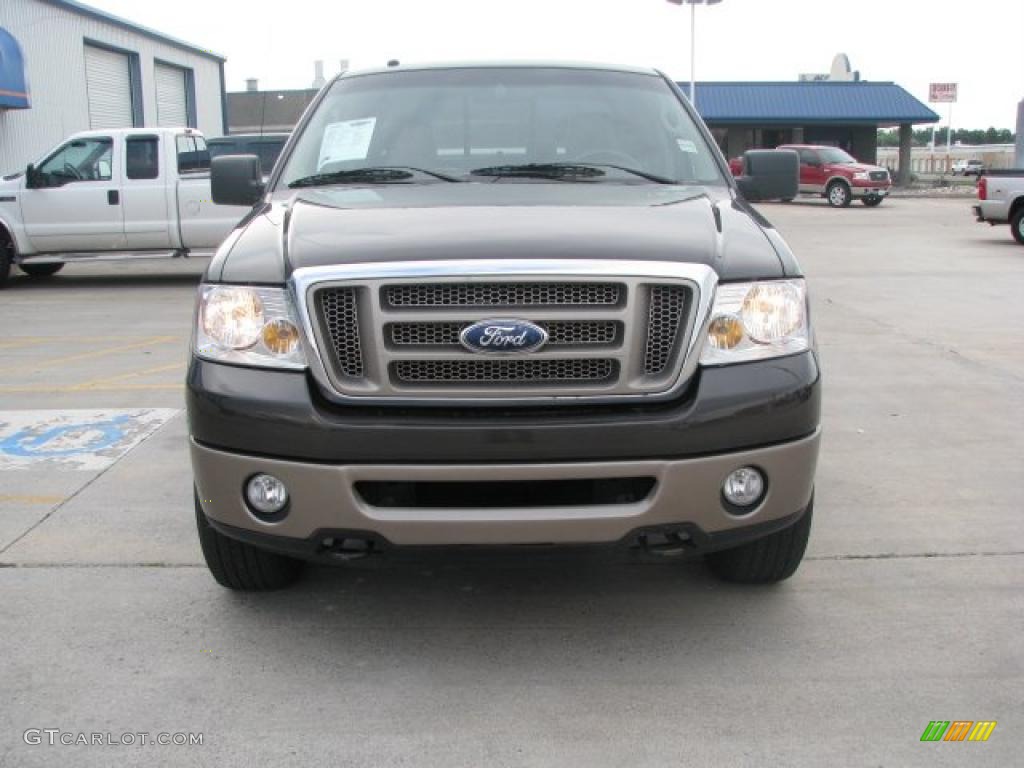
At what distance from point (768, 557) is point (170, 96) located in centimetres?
2713

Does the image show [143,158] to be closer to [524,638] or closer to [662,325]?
[524,638]

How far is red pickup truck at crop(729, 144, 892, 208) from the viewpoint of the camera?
101 ft

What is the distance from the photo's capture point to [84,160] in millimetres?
13586

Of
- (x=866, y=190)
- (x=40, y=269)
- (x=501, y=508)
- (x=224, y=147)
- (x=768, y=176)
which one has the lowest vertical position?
(x=40, y=269)

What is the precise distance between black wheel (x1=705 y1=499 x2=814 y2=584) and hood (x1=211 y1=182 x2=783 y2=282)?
3.08ft

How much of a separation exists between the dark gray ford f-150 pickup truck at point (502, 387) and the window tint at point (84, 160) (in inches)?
448

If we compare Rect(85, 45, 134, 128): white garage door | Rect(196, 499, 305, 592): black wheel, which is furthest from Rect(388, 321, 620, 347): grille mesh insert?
Rect(85, 45, 134, 128): white garage door

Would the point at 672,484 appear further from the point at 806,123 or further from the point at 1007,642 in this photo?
the point at 806,123

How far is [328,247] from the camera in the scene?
10.4 feet

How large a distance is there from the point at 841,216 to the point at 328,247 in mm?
26244

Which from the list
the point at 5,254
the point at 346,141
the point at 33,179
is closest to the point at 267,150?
the point at 33,179

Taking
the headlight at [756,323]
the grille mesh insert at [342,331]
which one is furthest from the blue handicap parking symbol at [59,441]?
the headlight at [756,323]

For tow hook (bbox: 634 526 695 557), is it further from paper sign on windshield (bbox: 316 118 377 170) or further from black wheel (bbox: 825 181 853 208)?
black wheel (bbox: 825 181 853 208)

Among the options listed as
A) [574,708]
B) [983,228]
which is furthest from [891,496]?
[983,228]
